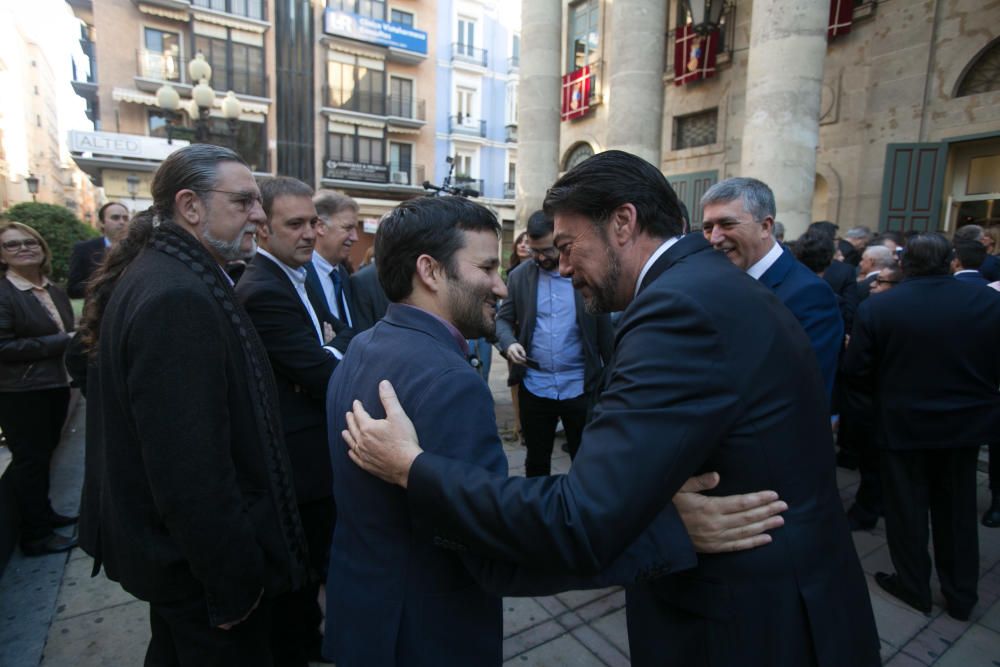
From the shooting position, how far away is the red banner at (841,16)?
905 cm

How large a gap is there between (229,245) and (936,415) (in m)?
3.65

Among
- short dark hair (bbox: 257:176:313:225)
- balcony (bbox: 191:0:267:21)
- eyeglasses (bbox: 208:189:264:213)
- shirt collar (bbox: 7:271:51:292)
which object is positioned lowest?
shirt collar (bbox: 7:271:51:292)

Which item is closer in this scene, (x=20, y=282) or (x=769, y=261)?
(x=769, y=261)

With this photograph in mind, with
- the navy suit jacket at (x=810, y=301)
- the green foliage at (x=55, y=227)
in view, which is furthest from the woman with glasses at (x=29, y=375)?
the green foliage at (x=55, y=227)

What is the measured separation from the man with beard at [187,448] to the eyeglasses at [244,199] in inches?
1.6

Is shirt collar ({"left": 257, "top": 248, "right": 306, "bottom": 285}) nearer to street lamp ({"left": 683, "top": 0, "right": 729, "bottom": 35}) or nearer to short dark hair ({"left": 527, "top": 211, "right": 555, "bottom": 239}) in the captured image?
short dark hair ({"left": 527, "top": 211, "right": 555, "bottom": 239})

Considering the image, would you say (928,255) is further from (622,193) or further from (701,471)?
(701,471)

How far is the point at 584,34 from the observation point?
48.1 ft

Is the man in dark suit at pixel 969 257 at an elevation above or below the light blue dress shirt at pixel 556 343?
above

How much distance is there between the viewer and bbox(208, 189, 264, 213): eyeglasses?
192 centimetres

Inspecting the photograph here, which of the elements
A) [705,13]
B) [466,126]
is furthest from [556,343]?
[466,126]

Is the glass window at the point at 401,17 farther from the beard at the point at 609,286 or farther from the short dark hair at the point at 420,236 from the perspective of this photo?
the beard at the point at 609,286

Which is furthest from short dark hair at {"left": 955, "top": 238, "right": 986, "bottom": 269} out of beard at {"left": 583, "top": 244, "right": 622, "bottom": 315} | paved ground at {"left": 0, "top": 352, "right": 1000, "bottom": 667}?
beard at {"left": 583, "top": 244, "right": 622, "bottom": 315}

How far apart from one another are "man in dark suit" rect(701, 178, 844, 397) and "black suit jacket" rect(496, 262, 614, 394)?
95 cm
